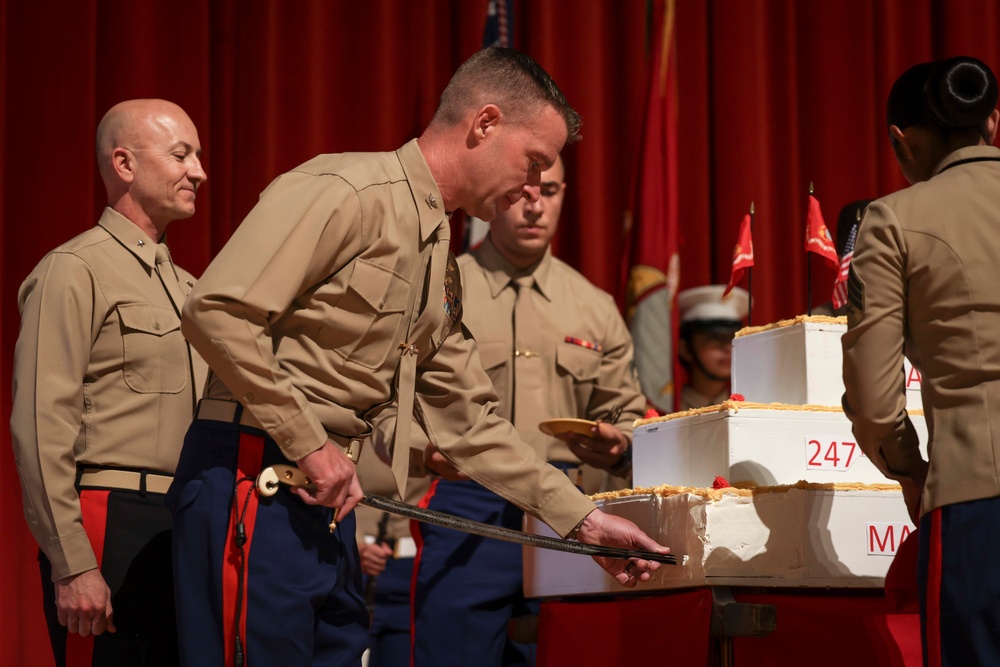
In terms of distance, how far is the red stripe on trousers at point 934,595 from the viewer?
1621 millimetres

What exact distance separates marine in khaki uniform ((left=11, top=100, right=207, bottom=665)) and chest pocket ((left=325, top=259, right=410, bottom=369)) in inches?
28.1

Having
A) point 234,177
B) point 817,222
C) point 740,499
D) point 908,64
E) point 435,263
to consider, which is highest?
point 908,64

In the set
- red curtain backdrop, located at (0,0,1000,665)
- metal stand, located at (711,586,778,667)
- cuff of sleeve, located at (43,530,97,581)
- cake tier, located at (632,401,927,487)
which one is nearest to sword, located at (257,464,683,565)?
metal stand, located at (711,586,778,667)

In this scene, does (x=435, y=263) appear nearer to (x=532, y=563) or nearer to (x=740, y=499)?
(x=740, y=499)

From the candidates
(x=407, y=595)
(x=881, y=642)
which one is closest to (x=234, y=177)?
(x=407, y=595)

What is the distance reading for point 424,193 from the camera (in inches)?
76.1

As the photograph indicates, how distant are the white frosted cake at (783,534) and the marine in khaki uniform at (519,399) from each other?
31.3 inches

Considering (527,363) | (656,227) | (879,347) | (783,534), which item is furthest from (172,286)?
(656,227)

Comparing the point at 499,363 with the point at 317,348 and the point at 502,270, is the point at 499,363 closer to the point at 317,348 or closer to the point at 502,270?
the point at 502,270

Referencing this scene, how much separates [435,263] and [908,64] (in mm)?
3286

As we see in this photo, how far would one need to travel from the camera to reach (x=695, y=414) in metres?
2.34

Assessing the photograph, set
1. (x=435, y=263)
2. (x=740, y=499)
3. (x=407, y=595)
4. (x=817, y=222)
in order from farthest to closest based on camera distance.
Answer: (x=407, y=595)
(x=817, y=222)
(x=740, y=499)
(x=435, y=263)

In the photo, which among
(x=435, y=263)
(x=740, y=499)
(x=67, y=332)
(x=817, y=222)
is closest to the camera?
(x=435, y=263)

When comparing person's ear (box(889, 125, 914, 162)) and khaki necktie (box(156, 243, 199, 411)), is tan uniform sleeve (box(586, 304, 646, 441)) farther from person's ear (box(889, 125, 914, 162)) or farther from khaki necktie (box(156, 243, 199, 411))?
person's ear (box(889, 125, 914, 162))
